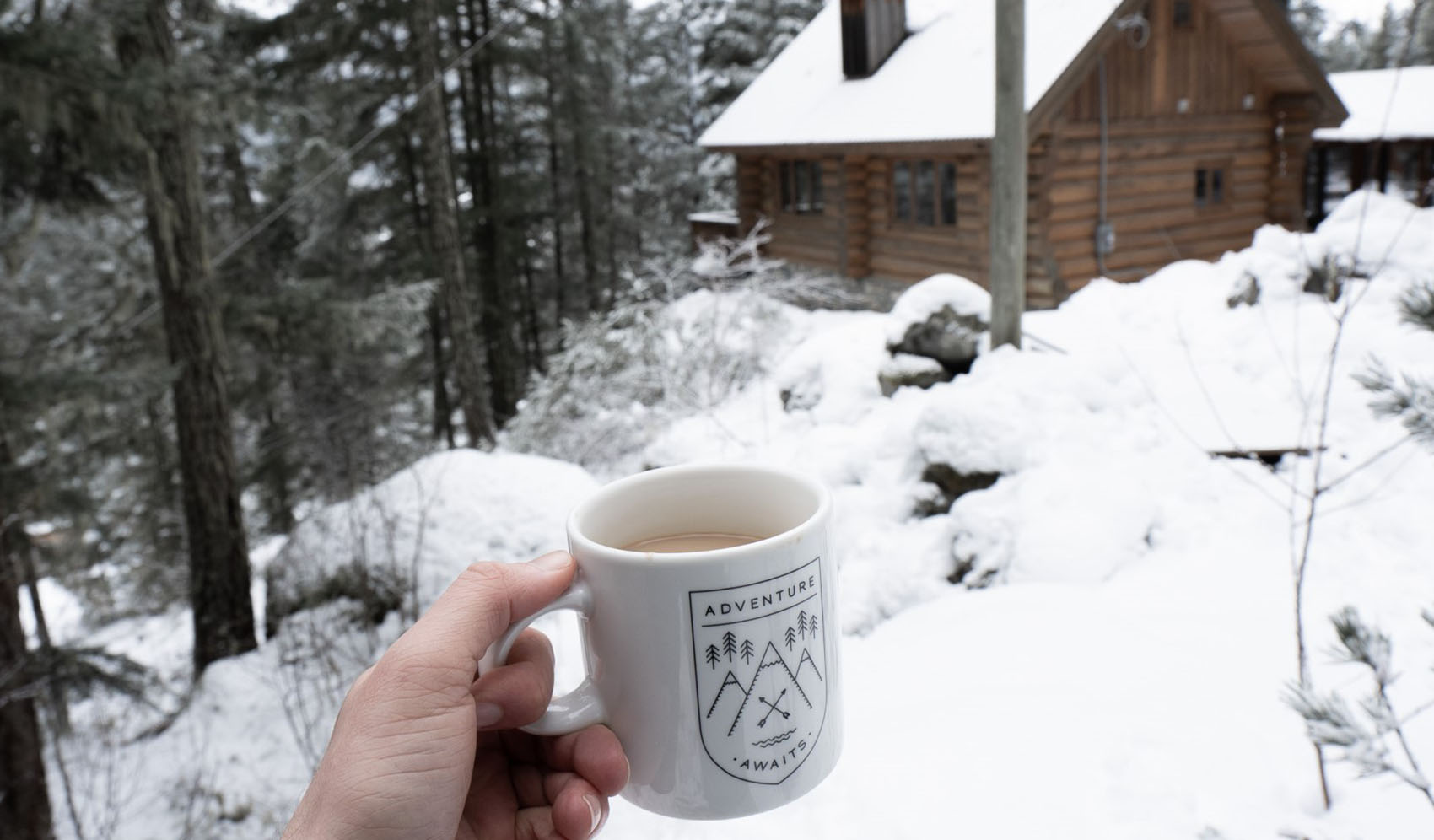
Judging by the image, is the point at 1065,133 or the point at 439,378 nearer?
the point at 1065,133

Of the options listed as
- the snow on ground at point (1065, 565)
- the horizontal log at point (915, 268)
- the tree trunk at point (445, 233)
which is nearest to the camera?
the snow on ground at point (1065, 565)

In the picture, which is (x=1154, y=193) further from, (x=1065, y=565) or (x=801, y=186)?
(x=1065, y=565)

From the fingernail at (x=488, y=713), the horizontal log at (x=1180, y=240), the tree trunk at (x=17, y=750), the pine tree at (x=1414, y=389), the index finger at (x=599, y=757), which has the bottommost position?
the tree trunk at (x=17, y=750)

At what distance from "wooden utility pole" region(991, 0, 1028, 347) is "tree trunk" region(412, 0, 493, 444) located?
7698mm

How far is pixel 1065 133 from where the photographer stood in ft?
41.0

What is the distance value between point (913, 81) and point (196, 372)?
1005 cm

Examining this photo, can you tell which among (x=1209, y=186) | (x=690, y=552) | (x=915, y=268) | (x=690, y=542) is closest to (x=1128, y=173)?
(x=1209, y=186)

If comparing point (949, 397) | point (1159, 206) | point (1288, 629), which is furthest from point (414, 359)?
point (1288, 629)

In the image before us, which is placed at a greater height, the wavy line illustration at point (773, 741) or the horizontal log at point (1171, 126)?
the horizontal log at point (1171, 126)

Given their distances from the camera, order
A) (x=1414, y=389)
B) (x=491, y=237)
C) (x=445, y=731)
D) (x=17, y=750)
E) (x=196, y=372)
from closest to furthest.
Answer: (x=445, y=731), (x=1414, y=389), (x=17, y=750), (x=196, y=372), (x=491, y=237)

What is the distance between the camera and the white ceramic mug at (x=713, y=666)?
1230mm

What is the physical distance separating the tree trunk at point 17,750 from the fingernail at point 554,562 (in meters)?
6.86

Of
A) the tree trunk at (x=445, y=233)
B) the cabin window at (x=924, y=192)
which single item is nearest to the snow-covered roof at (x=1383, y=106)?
the cabin window at (x=924, y=192)

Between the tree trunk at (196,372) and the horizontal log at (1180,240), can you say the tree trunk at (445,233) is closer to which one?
the tree trunk at (196,372)
